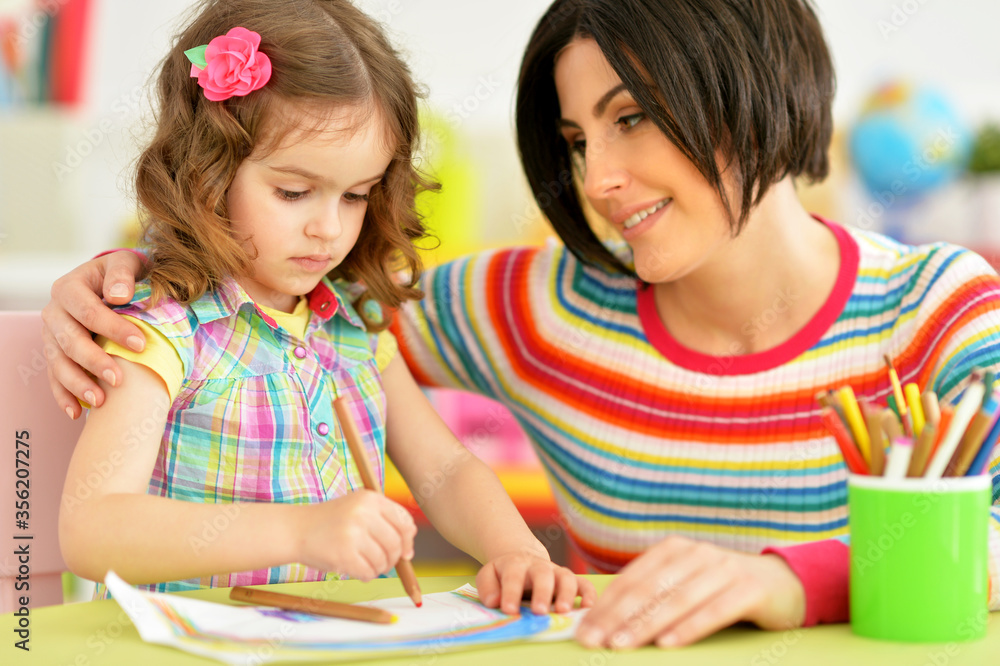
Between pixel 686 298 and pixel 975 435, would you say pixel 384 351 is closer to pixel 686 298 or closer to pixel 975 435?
pixel 686 298

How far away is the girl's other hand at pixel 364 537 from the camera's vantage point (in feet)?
2.09

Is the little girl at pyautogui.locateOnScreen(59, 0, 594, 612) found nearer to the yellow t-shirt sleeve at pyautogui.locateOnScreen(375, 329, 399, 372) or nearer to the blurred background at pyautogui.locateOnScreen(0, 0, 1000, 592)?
the yellow t-shirt sleeve at pyautogui.locateOnScreen(375, 329, 399, 372)

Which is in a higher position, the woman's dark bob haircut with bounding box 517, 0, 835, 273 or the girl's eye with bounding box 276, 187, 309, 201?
the woman's dark bob haircut with bounding box 517, 0, 835, 273

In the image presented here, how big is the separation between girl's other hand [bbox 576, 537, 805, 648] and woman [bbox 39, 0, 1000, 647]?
0.26 metres

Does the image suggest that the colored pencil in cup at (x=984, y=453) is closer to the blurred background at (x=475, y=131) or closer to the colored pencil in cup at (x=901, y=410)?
the colored pencil in cup at (x=901, y=410)

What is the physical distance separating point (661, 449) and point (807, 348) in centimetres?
21

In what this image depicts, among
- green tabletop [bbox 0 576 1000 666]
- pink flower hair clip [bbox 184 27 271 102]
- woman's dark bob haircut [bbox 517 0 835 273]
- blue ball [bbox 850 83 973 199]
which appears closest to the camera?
green tabletop [bbox 0 576 1000 666]

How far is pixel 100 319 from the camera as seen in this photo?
0.78 meters

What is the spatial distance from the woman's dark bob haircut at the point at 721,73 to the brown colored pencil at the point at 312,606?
0.59m

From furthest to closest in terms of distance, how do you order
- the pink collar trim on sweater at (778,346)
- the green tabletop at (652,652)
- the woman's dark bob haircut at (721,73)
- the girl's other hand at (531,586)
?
the pink collar trim on sweater at (778,346)
the woman's dark bob haircut at (721,73)
the girl's other hand at (531,586)
the green tabletop at (652,652)

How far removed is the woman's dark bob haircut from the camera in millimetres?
985

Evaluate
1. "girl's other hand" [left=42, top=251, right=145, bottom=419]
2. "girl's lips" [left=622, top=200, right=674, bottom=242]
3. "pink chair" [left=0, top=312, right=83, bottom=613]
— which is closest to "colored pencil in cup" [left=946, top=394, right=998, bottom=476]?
"girl's lips" [left=622, top=200, right=674, bottom=242]

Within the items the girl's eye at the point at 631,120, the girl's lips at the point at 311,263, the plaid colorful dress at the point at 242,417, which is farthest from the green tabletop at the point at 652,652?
the girl's eye at the point at 631,120

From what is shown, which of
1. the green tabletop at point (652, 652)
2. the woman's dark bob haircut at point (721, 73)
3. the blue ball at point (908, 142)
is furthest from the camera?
the blue ball at point (908, 142)
